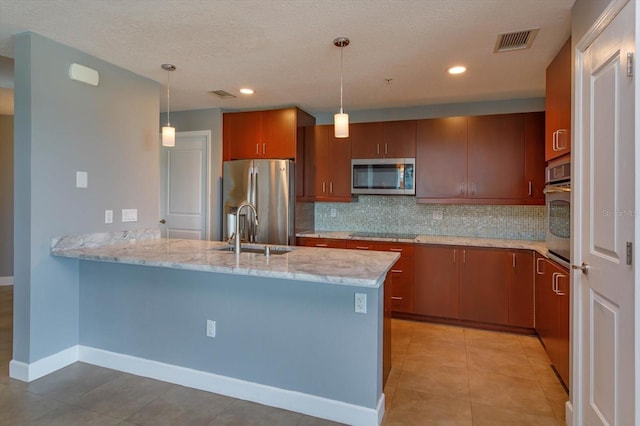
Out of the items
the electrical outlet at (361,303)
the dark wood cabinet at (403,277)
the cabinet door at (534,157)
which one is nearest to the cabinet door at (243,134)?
the dark wood cabinet at (403,277)

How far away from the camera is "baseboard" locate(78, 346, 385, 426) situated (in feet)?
6.66

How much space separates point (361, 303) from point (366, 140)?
2.66 meters

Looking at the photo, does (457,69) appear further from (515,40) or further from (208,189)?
(208,189)

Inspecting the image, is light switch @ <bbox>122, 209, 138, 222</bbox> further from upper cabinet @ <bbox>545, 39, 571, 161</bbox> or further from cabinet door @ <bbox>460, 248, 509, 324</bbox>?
upper cabinet @ <bbox>545, 39, 571, 161</bbox>

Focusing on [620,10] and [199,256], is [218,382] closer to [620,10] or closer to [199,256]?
[199,256]

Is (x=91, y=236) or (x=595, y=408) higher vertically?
(x=91, y=236)

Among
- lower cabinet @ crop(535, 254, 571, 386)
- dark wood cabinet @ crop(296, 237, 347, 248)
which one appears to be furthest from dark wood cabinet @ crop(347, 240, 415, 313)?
lower cabinet @ crop(535, 254, 571, 386)

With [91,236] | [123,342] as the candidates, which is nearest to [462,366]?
[123,342]

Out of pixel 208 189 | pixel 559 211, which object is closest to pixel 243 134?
pixel 208 189

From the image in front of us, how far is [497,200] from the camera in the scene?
12.4 feet

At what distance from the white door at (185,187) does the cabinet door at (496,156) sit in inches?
127

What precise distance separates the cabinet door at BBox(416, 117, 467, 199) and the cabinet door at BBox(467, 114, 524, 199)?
0.27 feet

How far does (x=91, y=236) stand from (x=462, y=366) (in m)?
3.17

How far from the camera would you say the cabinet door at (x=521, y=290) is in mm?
3441
